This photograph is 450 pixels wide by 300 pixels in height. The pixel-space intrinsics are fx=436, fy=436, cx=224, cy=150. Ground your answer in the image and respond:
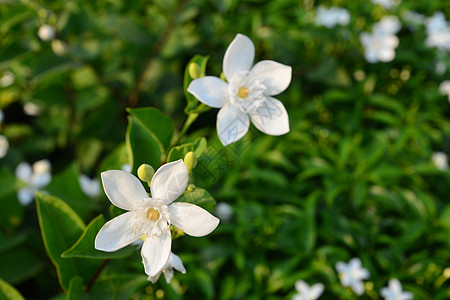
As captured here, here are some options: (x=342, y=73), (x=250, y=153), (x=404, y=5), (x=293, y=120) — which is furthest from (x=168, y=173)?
(x=404, y=5)

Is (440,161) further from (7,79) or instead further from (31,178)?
(7,79)

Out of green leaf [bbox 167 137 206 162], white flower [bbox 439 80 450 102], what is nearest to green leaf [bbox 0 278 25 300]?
green leaf [bbox 167 137 206 162]

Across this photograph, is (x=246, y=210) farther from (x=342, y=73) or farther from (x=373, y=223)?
(x=342, y=73)

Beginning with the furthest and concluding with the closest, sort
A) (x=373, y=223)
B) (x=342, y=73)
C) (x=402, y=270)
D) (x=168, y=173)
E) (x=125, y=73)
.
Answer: (x=342, y=73) < (x=125, y=73) < (x=373, y=223) < (x=402, y=270) < (x=168, y=173)

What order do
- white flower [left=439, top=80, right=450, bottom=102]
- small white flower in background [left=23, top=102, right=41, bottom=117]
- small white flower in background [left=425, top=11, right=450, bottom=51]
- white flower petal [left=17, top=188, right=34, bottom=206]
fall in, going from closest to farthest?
white flower petal [left=17, top=188, right=34, bottom=206] < small white flower in background [left=23, top=102, right=41, bottom=117] < white flower [left=439, top=80, right=450, bottom=102] < small white flower in background [left=425, top=11, right=450, bottom=51]

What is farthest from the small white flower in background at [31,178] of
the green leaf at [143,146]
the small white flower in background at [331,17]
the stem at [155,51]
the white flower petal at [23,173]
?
the small white flower in background at [331,17]

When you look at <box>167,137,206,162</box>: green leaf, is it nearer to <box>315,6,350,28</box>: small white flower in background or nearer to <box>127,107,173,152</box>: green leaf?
<box>127,107,173,152</box>: green leaf

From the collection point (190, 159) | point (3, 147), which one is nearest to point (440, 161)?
point (190, 159)
